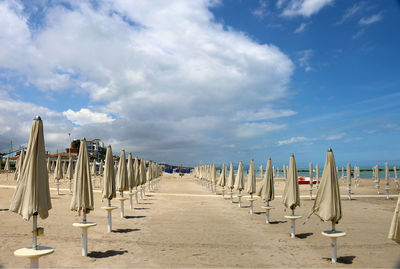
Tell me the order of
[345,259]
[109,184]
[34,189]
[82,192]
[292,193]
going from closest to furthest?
[34,189] < [345,259] < [82,192] < [292,193] < [109,184]

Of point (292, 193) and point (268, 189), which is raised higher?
point (292, 193)

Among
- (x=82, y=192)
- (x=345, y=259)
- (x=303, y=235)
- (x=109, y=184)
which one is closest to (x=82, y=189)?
(x=82, y=192)

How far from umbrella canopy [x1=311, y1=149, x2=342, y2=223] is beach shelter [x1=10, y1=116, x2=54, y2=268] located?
21.2 feet

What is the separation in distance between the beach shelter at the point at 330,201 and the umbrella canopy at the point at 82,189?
619 centimetres

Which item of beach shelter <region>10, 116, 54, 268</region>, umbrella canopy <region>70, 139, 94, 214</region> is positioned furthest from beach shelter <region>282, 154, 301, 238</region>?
beach shelter <region>10, 116, 54, 268</region>

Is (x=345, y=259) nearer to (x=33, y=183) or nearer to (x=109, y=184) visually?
(x=33, y=183)

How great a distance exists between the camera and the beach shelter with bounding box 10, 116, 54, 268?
214 inches

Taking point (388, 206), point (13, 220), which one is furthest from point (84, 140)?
point (388, 206)

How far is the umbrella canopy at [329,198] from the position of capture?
7.67 m

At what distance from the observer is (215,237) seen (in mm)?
10242

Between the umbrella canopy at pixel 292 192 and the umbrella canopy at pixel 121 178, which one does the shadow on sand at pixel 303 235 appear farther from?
the umbrella canopy at pixel 121 178

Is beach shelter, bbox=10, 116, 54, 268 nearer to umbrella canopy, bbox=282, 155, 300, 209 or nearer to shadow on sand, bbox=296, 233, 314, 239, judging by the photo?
umbrella canopy, bbox=282, 155, 300, 209

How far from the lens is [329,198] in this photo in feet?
25.5

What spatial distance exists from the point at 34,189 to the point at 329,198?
6.98 meters
